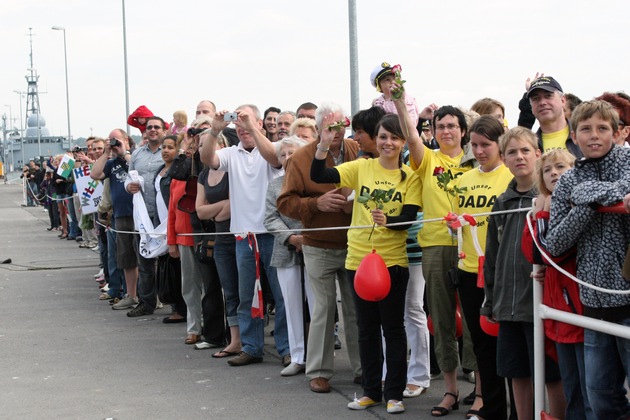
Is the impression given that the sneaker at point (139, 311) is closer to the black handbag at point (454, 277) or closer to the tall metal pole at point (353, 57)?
the tall metal pole at point (353, 57)

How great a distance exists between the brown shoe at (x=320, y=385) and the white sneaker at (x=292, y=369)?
0.59m

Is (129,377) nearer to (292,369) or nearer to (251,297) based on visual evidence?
(251,297)

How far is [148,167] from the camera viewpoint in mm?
10953

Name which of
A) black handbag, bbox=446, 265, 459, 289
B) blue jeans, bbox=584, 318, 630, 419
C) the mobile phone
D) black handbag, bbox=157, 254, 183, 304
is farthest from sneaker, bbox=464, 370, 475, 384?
black handbag, bbox=157, 254, 183, 304

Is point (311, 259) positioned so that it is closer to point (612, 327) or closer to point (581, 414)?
point (581, 414)

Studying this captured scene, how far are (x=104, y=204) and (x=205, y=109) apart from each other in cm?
215

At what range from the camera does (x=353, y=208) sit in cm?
670

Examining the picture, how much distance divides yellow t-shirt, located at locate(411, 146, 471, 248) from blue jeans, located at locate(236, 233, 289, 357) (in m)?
2.02

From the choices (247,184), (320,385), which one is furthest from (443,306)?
(247,184)

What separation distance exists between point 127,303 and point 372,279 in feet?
20.8

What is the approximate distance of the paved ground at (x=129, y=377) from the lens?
6.61 metres

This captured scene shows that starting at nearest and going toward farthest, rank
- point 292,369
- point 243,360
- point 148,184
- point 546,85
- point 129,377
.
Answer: point 546,85, point 292,369, point 129,377, point 243,360, point 148,184

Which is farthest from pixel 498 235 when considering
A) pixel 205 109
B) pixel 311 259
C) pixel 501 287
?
pixel 205 109

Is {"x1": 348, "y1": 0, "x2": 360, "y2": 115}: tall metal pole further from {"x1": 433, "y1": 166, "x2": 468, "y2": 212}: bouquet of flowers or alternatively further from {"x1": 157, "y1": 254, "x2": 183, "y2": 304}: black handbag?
{"x1": 433, "y1": 166, "x2": 468, "y2": 212}: bouquet of flowers
